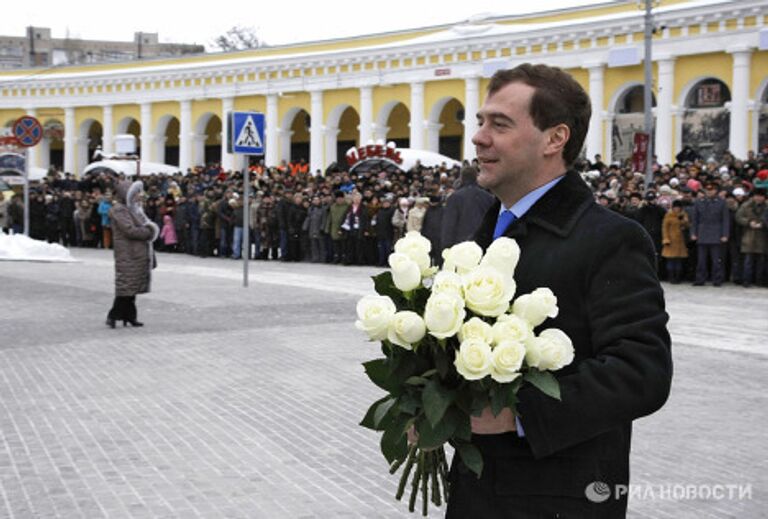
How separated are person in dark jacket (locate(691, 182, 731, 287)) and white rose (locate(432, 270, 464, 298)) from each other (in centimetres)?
1977

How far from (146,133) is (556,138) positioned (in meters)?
57.7

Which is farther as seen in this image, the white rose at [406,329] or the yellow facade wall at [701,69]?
the yellow facade wall at [701,69]

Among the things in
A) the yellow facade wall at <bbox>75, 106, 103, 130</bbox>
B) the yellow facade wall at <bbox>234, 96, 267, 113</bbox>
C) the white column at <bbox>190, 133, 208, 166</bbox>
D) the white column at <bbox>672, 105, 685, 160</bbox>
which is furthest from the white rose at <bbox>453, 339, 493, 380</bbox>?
the yellow facade wall at <bbox>75, 106, 103, 130</bbox>

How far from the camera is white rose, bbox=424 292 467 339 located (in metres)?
2.92

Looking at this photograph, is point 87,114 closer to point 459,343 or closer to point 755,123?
point 755,123

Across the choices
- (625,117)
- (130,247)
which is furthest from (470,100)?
(130,247)

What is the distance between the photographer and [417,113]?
4719cm

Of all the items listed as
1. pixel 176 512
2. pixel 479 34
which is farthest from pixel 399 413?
pixel 479 34

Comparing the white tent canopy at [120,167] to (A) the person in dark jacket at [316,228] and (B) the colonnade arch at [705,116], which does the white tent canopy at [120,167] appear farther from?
(B) the colonnade arch at [705,116]

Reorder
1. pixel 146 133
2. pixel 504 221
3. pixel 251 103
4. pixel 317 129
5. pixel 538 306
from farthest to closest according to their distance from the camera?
pixel 146 133 < pixel 251 103 < pixel 317 129 < pixel 504 221 < pixel 538 306

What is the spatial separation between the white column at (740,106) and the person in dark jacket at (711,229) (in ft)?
46.3

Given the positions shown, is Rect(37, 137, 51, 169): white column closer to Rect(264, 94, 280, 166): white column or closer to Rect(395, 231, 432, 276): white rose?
Rect(264, 94, 280, 166): white column

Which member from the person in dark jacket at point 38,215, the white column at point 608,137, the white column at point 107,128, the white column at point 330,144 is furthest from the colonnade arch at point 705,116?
the white column at point 107,128

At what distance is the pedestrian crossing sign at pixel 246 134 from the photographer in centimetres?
2008
